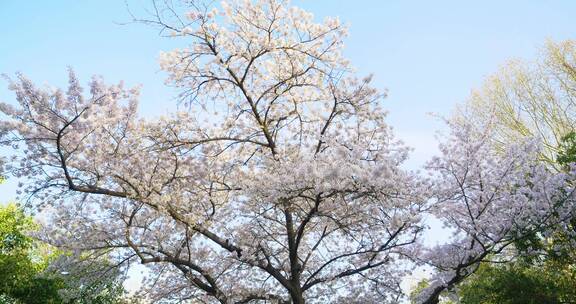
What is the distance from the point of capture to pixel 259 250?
921 cm

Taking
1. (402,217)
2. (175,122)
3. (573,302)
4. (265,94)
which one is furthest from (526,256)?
(175,122)

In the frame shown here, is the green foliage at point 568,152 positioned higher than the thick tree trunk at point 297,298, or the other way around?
the green foliage at point 568,152

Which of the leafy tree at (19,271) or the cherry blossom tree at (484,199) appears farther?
the leafy tree at (19,271)

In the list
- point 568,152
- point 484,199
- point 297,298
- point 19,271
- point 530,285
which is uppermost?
point 19,271

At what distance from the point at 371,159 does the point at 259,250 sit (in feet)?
9.63

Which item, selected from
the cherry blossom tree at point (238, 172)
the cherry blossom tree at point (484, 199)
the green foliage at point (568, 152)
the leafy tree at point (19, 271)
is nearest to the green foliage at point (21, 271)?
Result: the leafy tree at point (19, 271)

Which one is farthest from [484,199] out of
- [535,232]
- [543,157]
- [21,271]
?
[21,271]

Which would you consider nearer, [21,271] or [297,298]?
[297,298]

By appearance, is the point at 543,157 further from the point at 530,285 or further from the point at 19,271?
the point at 19,271

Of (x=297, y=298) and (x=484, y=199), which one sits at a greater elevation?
(x=484, y=199)

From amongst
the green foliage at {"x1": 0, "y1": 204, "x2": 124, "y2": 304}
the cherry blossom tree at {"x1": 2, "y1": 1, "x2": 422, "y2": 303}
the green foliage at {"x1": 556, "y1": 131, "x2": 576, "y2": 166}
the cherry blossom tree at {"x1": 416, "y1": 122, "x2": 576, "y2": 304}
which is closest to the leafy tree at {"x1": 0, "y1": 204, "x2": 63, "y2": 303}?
the green foliage at {"x1": 0, "y1": 204, "x2": 124, "y2": 304}

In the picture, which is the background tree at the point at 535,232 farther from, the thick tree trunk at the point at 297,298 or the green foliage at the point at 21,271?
the green foliage at the point at 21,271

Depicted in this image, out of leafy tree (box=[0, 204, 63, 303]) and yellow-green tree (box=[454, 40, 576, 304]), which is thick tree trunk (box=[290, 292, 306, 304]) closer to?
yellow-green tree (box=[454, 40, 576, 304])

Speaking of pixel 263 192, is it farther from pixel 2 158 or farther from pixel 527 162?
pixel 527 162
